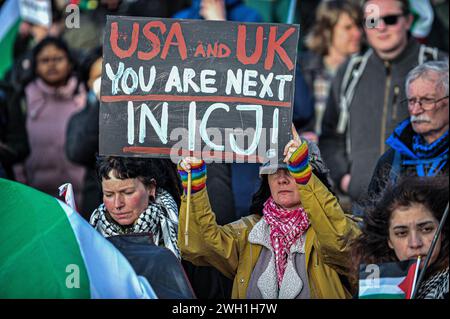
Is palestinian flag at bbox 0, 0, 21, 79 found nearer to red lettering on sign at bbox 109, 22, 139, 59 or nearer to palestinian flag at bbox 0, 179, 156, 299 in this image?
red lettering on sign at bbox 109, 22, 139, 59

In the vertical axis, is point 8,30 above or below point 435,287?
above

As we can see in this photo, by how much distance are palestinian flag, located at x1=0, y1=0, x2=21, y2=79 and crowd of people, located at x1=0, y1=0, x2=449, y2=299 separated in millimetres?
845

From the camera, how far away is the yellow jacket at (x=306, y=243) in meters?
6.92

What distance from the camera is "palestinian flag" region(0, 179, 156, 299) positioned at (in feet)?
20.6

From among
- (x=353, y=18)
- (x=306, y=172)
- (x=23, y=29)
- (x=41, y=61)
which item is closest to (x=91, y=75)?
(x=41, y=61)

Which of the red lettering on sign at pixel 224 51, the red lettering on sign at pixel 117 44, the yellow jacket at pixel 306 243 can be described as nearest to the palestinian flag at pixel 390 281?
the yellow jacket at pixel 306 243

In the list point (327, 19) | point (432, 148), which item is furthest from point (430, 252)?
point (327, 19)

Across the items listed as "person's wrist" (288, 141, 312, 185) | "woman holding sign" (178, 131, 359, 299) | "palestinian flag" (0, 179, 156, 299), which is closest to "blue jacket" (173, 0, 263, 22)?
"woman holding sign" (178, 131, 359, 299)

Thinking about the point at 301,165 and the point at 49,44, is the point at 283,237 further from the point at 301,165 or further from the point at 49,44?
the point at 49,44

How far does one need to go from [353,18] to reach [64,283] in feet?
16.2

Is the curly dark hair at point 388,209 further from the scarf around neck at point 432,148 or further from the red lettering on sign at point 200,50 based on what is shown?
the red lettering on sign at point 200,50

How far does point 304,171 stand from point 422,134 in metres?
1.07

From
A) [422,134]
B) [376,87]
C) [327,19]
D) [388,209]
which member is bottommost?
[388,209]

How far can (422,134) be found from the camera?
7730 mm
